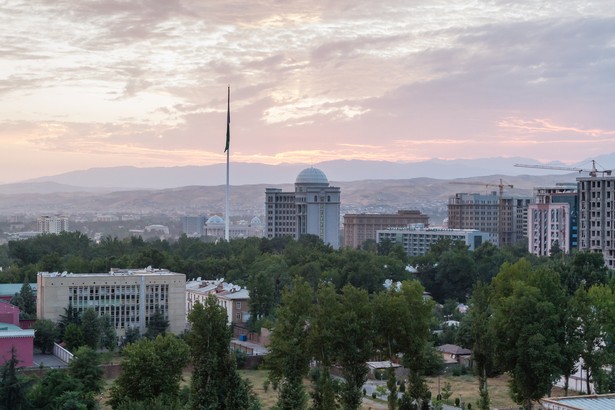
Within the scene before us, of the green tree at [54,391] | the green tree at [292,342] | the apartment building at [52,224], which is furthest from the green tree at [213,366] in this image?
the apartment building at [52,224]

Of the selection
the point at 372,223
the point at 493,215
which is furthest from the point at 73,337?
the point at 372,223

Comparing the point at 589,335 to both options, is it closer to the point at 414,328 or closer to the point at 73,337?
the point at 414,328

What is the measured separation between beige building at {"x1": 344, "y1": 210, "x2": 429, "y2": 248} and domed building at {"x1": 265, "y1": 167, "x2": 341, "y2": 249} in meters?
20.2

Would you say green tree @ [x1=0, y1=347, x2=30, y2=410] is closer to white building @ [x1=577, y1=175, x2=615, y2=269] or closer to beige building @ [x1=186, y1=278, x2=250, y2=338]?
beige building @ [x1=186, y1=278, x2=250, y2=338]

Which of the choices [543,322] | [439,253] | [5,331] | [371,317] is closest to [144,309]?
[5,331]

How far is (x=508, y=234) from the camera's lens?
4742 inches

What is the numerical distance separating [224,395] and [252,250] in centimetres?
4700

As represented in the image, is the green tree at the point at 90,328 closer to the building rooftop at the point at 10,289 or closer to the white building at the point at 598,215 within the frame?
the building rooftop at the point at 10,289

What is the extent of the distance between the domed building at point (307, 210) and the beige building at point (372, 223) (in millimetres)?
20249

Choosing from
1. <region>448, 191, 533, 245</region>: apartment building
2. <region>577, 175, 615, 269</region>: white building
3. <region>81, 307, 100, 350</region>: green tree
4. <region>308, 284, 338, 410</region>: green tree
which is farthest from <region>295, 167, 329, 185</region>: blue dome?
<region>308, 284, 338, 410</region>: green tree

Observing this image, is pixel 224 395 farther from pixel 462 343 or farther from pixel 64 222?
pixel 64 222

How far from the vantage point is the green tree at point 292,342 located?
1171 inches

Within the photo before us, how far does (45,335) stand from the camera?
4200 centimetres

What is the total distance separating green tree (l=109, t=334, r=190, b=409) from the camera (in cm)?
2797
